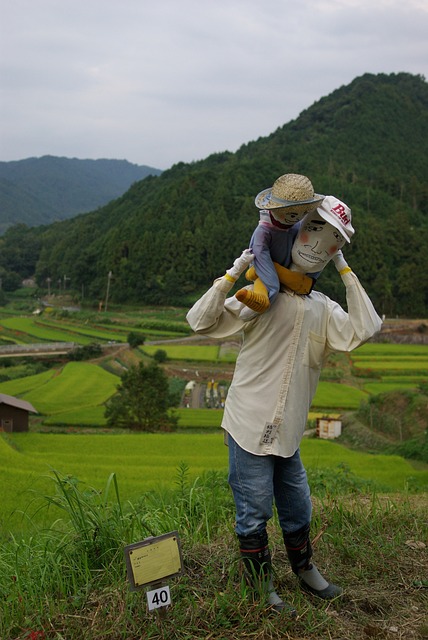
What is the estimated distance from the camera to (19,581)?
2.55 metres

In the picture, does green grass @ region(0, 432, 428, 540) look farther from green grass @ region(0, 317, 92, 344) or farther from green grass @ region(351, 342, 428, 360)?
green grass @ region(0, 317, 92, 344)

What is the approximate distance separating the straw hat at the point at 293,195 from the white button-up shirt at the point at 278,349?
362 millimetres

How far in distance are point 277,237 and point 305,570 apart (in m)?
1.43

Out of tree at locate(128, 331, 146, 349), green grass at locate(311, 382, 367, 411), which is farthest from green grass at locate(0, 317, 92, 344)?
green grass at locate(311, 382, 367, 411)

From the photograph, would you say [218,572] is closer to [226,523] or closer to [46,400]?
[226,523]

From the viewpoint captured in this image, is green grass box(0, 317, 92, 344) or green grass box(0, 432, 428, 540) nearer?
green grass box(0, 432, 428, 540)

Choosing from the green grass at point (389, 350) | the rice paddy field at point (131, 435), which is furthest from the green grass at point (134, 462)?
the green grass at point (389, 350)

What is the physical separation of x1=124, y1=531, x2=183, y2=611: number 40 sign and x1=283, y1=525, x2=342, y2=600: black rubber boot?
59cm

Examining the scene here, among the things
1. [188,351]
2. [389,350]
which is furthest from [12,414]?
[389,350]

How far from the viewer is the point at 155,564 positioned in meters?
2.30

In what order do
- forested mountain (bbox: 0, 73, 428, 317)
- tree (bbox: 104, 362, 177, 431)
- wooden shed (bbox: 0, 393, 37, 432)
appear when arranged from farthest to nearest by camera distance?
forested mountain (bbox: 0, 73, 428, 317)
tree (bbox: 104, 362, 177, 431)
wooden shed (bbox: 0, 393, 37, 432)

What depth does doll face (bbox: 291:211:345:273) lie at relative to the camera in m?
2.60

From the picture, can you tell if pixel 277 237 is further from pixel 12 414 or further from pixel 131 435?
pixel 12 414

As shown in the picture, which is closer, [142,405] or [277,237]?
[277,237]
